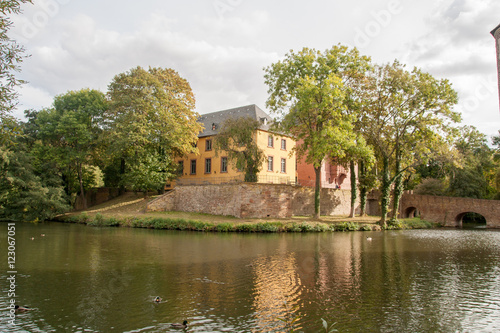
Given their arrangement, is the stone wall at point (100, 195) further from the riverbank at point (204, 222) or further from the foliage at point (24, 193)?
the foliage at point (24, 193)

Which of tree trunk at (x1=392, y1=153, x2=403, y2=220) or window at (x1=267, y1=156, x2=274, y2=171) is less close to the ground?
window at (x1=267, y1=156, x2=274, y2=171)

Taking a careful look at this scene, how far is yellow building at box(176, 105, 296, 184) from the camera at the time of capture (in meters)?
38.3

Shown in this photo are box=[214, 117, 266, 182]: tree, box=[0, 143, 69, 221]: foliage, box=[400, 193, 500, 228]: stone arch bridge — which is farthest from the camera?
box=[400, 193, 500, 228]: stone arch bridge

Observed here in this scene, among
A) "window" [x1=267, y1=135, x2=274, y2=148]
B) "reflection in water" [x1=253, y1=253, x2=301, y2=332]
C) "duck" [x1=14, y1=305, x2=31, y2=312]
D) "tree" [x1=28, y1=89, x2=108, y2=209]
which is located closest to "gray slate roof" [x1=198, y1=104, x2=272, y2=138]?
"window" [x1=267, y1=135, x2=274, y2=148]

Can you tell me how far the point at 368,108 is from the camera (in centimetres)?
3238

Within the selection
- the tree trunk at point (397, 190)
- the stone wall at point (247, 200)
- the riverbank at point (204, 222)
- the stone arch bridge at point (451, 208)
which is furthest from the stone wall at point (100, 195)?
the stone arch bridge at point (451, 208)

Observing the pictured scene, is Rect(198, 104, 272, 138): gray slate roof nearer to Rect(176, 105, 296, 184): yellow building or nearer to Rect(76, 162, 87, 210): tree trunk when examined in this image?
Rect(176, 105, 296, 184): yellow building

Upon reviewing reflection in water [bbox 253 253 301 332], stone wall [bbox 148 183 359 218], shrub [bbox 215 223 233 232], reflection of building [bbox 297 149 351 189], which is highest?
reflection of building [bbox 297 149 351 189]

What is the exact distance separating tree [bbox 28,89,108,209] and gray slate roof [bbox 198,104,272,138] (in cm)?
1152

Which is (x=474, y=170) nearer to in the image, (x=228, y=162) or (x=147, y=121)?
(x=228, y=162)

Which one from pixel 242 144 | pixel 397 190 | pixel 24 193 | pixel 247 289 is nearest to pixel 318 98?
pixel 242 144

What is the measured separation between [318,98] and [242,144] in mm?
7960

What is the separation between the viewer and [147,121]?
36250 mm

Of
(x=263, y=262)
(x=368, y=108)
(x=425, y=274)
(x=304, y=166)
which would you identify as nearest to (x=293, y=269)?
(x=263, y=262)
